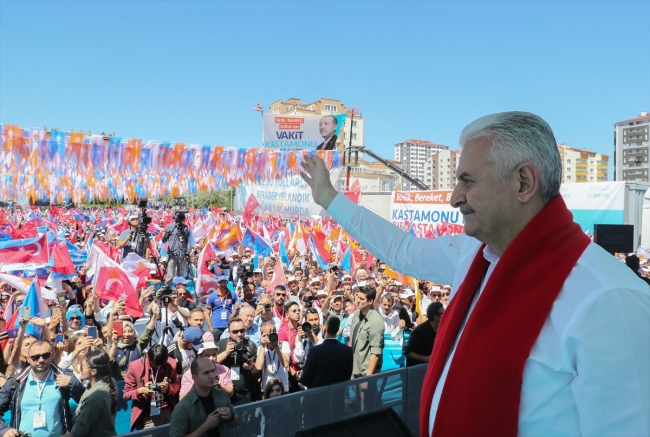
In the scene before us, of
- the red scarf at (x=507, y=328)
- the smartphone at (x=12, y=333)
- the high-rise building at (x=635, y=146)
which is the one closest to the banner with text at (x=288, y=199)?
the smartphone at (x=12, y=333)

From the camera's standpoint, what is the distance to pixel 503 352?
40.6 inches

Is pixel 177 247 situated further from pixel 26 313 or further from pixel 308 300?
pixel 26 313

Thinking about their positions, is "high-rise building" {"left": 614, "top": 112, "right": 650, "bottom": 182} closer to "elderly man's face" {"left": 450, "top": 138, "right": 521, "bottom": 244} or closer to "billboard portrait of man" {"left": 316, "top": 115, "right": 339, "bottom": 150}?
"billboard portrait of man" {"left": 316, "top": 115, "right": 339, "bottom": 150}

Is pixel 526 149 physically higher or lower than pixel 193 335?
higher

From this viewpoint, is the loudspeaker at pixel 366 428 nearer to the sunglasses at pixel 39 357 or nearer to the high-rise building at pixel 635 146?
the sunglasses at pixel 39 357

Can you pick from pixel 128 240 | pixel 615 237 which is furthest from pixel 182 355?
pixel 615 237

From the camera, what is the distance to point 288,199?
2644cm

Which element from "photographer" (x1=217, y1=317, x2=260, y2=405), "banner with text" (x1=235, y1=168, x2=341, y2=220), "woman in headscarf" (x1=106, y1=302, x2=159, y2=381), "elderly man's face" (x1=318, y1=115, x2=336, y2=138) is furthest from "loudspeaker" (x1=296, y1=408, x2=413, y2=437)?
"elderly man's face" (x1=318, y1=115, x2=336, y2=138)

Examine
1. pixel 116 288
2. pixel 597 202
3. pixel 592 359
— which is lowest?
pixel 116 288

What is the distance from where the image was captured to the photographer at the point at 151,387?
17.5 ft

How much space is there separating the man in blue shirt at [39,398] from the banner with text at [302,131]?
19.9m

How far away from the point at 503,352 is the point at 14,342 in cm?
626

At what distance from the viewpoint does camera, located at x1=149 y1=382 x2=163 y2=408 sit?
17.4 feet

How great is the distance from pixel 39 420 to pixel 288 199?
22175 mm
